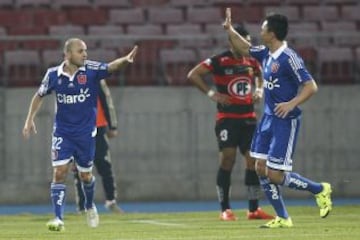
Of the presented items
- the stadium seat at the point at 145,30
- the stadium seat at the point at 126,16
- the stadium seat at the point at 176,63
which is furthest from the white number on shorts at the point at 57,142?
the stadium seat at the point at 126,16

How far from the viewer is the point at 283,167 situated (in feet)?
43.8

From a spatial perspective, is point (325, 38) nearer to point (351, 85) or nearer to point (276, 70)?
point (351, 85)

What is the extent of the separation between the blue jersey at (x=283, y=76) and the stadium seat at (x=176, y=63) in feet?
30.2

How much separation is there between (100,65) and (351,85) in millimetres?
9400

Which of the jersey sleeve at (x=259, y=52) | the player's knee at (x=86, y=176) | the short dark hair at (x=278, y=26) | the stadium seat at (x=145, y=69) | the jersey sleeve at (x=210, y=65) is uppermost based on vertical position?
the short dark hair at (x=278, y=26)

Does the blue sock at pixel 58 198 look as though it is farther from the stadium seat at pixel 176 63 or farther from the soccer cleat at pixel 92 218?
the stadium seat at pixel 176 63

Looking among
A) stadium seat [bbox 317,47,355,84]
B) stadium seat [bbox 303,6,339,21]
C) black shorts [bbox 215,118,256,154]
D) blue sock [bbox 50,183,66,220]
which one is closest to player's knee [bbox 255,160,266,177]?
blue sock [bbox 50,183,66,220]

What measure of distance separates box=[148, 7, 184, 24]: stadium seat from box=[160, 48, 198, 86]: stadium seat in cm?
230

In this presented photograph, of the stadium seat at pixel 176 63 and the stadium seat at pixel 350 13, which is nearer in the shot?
the stadium seat at pixel 176 63

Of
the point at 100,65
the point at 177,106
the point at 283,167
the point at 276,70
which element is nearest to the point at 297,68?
the point at 276,70

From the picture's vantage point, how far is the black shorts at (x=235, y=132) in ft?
54.1

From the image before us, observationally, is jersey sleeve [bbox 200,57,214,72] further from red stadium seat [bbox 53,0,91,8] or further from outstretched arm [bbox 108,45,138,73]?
red stadium seat [bbox 53,0,91,8]

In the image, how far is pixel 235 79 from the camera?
16.5 meters

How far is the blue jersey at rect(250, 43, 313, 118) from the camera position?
13.2 metres
